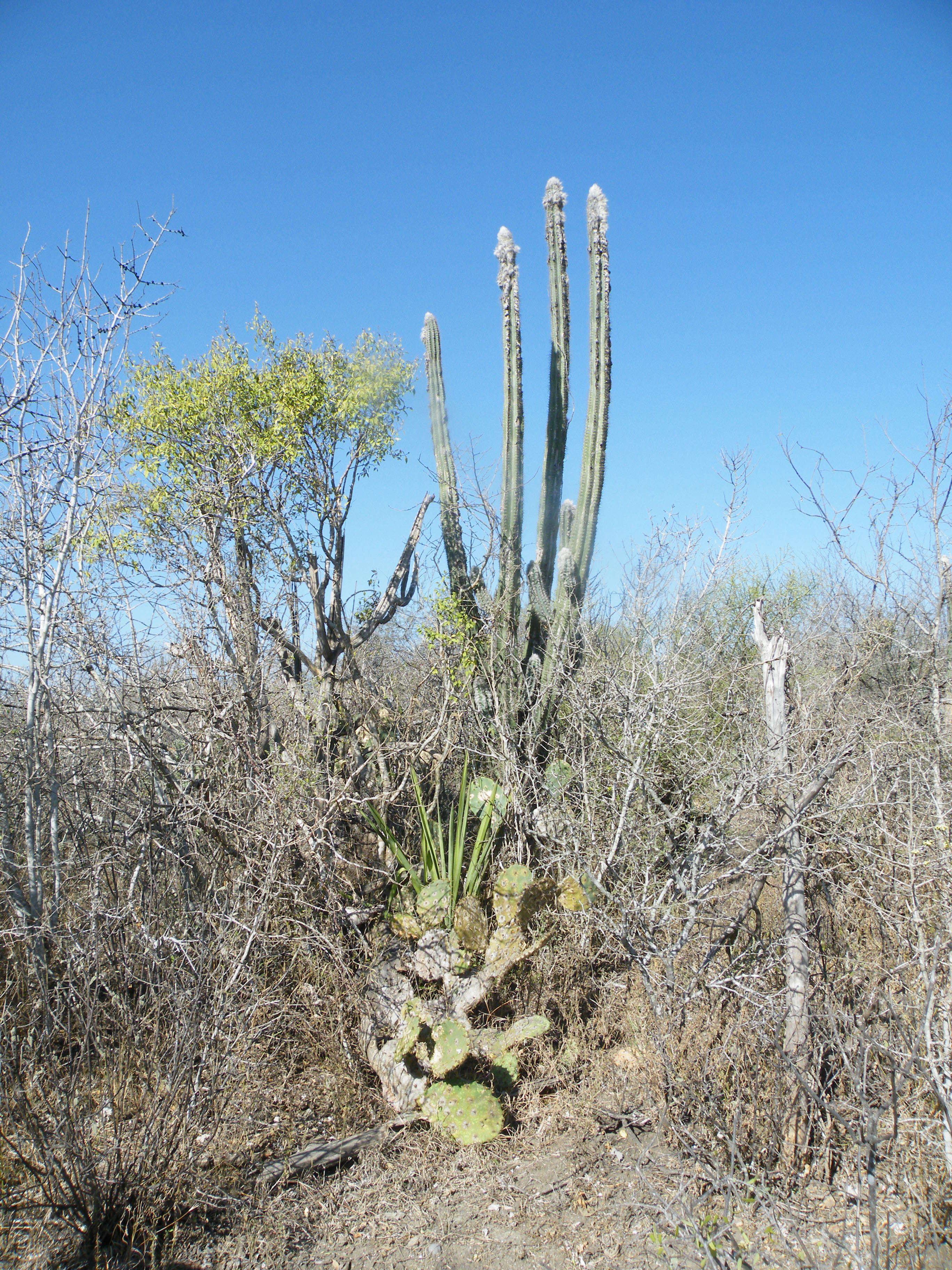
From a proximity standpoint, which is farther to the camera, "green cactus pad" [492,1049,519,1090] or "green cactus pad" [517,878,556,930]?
"green cactus pad" [517,878,556,930]

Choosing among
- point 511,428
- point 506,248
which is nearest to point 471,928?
point 511,428

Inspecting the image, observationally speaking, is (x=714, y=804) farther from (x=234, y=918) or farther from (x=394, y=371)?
(x=394, y=371)

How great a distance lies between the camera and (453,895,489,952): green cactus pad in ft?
13.3

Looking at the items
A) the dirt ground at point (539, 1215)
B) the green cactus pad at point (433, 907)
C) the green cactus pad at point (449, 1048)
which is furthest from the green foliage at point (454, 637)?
the dirt ground at point (539, 1215)

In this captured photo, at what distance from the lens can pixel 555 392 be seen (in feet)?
21.7

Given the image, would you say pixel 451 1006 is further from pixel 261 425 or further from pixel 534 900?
pixel 261 425

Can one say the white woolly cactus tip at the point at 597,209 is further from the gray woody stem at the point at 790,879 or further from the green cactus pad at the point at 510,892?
the green cactus pad at the point at 510,892

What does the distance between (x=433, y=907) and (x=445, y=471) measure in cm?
409

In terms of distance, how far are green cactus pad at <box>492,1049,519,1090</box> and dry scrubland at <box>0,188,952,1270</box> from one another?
2.6 inches

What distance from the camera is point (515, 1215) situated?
9.92ft

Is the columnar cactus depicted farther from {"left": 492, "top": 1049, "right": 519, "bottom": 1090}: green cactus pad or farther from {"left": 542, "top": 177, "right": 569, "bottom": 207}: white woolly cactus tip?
{"left": 492, "top": 1049, "right": 519, "bottom": 1090}: green cactus pad

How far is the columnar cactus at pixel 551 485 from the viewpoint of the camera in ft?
20.0

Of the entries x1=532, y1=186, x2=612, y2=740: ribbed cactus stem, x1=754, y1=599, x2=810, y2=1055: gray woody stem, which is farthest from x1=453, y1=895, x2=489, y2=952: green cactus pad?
x1=532, y1=186, x2=612, y2=740: ribbed cactus stem

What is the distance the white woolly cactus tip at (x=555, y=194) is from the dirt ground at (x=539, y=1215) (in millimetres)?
6560
